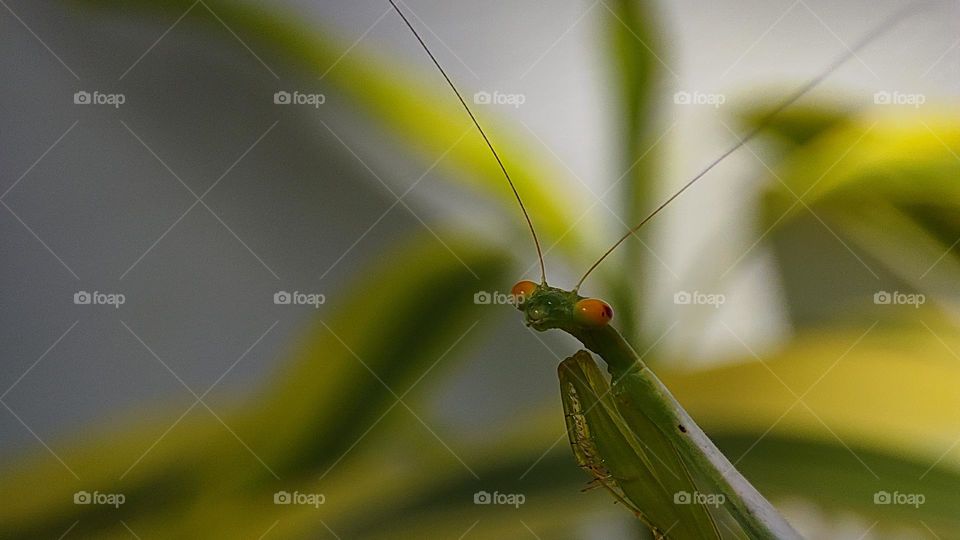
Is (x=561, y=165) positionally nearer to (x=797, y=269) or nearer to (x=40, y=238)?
(x=797, y=269)

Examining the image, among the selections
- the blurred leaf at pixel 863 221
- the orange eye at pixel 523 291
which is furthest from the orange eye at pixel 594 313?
the blurred leaf at pixel 863 221

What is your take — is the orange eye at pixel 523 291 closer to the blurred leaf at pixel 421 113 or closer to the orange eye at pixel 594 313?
the orange eye at pixel 594 313

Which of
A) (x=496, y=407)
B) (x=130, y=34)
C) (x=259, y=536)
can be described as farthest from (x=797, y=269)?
(x=130, y=34)

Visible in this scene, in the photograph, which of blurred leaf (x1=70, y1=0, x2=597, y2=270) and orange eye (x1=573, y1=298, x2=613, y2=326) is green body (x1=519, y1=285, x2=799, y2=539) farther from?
blurred leaf (x1=70, y1=0, x2=597, y2=270)

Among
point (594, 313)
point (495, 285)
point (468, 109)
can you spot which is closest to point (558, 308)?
point (594, 313)

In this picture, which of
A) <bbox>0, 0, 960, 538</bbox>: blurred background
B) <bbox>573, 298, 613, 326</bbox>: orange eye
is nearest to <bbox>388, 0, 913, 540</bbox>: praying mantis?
<bbox>573, 298, 613, 326</bbox>: orange eye

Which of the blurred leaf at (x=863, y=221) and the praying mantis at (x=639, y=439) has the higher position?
the blurred leaf at (x=863, y=221)

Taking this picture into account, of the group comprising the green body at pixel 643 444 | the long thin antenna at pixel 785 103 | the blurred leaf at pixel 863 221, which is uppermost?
the long thin antenna at pixel 785 103
